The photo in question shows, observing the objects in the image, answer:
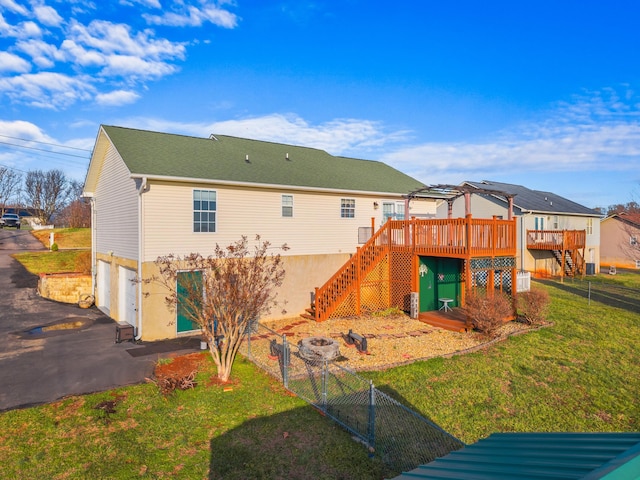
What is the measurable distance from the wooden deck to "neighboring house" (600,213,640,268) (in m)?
32.5

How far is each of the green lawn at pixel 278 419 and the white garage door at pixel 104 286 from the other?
9856 millimetres

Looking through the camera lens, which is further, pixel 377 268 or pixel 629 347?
pixel 377 268

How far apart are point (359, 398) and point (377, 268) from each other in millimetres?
9163

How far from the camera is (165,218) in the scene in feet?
45.6

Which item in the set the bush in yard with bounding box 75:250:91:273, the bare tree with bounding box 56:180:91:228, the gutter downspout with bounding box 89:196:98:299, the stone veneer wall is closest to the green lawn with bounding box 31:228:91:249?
the bare tree with bounding box 56:180:91:228

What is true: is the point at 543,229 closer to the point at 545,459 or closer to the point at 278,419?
the point at 278,419

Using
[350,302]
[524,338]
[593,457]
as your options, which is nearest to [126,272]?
[350,302]

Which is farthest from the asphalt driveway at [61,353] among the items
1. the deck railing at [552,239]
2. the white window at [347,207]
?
the deck railing at [552,239]

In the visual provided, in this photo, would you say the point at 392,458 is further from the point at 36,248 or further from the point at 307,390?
the point at 36,248

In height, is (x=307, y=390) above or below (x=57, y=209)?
below

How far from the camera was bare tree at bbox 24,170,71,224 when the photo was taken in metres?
66.2

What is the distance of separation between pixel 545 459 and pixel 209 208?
13600 mm

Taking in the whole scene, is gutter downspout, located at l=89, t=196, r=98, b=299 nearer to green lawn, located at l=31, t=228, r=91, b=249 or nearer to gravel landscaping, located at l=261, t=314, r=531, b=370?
gravel landscaping, located at l=261, t=314, r=531, b=370

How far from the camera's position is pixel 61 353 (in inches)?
470
